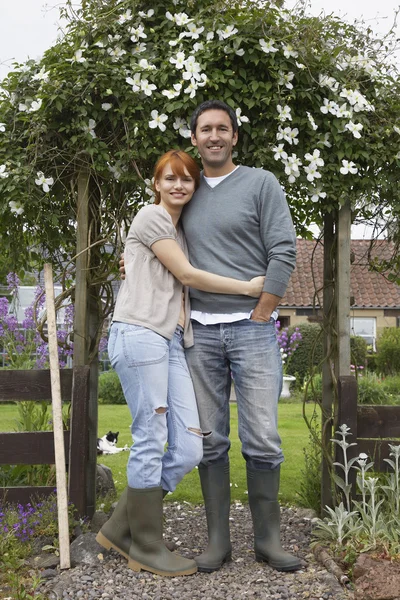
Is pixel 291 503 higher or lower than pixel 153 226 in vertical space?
lower

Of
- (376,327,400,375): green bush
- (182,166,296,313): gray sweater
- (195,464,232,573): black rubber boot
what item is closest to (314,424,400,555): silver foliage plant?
(195,464,232,573): black rubber boot

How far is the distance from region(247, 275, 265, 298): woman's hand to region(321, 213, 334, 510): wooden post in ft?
3.43

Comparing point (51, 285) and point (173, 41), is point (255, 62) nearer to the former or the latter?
point (173, 41)

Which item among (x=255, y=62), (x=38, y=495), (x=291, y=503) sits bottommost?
(x=291, y=503)

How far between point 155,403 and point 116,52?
1845 millimetres

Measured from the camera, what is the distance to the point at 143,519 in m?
3.18

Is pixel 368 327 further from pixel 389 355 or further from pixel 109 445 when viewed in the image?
pixel 109 445

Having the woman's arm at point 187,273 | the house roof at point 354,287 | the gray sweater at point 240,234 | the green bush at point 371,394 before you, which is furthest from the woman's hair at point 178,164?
the house roof at point 354,287

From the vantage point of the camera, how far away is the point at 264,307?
3.22m

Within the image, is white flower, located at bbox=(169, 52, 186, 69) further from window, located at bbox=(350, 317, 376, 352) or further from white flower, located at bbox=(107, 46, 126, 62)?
window, located at bbox=(350, 317, 376, 352)

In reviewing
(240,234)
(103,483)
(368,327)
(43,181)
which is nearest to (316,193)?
(240,234)

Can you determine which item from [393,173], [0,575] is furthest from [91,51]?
[0,575]

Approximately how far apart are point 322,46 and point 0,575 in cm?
305

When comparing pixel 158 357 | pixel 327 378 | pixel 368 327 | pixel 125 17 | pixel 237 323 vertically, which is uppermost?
pixel 125 17
